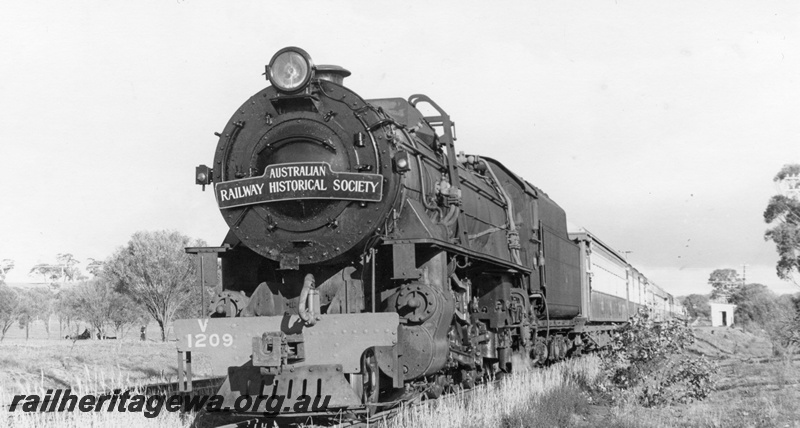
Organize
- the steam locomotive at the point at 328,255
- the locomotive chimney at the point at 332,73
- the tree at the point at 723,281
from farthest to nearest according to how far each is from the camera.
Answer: the tree at the point at 723,281 < the locomotive chimney at the point at 332,73 < the steam locomotive at the point at 328,255

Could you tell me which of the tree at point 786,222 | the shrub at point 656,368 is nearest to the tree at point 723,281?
the tree at point 786,222

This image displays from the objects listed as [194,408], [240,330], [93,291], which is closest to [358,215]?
[240,330]

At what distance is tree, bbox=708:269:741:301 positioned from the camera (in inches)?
3735

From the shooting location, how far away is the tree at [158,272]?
3828 cm

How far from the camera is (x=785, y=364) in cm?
1731

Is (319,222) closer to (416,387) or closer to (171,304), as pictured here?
(416,387)

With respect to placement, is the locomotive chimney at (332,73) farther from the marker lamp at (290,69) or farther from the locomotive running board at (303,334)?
the locomotive running board at (303,334)

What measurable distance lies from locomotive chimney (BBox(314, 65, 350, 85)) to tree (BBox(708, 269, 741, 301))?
93954 millimetres

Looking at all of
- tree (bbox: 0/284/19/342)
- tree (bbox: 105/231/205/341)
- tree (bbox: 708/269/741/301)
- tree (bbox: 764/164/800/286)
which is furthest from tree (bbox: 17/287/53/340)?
tree (bbox: 708/269/741/301)

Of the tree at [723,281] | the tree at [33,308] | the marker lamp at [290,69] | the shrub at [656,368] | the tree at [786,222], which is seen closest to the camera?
the marker lamp at [290,69]

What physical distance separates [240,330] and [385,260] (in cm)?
175

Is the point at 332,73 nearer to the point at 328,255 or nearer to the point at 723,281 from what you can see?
the point at 328,255

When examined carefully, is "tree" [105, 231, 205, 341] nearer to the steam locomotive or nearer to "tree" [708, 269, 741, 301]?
the steam locomotive

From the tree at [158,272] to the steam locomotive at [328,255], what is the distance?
95.3ft
